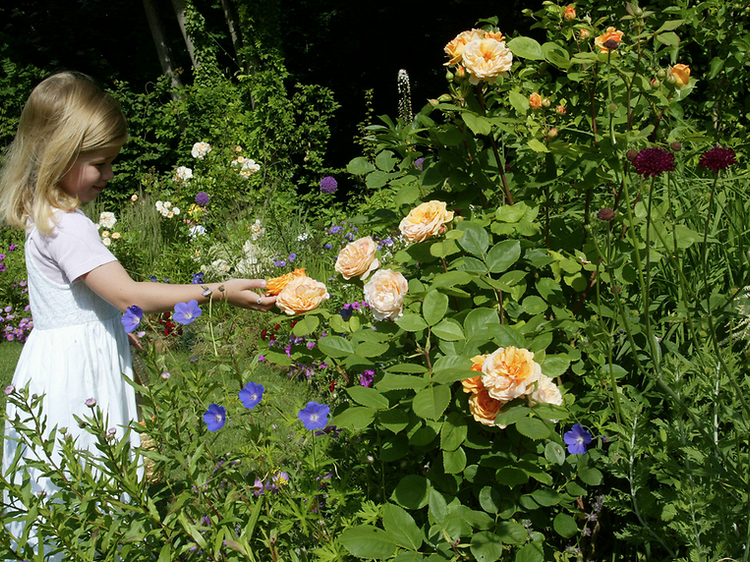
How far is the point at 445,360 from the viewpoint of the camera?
1.13 m

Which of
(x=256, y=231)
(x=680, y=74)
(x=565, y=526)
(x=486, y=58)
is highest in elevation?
(x=486, y=58)

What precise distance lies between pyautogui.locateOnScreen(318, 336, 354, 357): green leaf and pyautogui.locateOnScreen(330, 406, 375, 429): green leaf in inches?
5.4

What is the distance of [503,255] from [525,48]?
1.74 ft

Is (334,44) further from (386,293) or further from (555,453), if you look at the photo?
(555,453)

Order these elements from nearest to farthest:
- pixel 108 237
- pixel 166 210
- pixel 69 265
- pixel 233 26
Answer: pixel 69 265, pixel 108 237, pixel 166 210, pixel 233 26

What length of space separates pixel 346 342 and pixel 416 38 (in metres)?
8.86

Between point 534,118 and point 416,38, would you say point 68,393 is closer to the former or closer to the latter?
point 534,118

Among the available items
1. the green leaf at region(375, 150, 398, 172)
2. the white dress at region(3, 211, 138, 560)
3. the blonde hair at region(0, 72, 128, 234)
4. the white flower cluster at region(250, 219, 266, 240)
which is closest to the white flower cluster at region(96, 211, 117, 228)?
the white flower cluster at region(250, 219, 266, 240)

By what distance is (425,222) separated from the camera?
4.26ft

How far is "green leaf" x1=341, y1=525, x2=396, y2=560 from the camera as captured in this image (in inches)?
41.2

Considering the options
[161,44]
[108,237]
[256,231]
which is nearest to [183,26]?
[161,44]

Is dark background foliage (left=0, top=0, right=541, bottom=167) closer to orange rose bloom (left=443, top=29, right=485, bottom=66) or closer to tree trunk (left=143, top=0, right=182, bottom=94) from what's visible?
tree trunk (left=143, top=0, right=182, bottom=94)

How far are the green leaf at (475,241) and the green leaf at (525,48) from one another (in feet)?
1.43

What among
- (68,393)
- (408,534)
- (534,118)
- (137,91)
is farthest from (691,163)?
(137,91)
